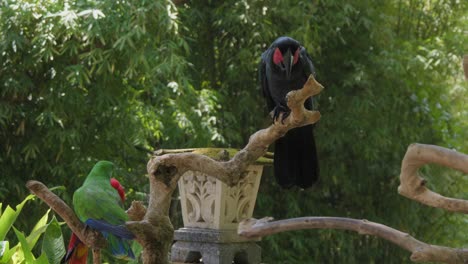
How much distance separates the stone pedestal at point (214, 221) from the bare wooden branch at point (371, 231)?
1.24 m

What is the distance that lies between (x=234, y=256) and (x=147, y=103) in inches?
84.3

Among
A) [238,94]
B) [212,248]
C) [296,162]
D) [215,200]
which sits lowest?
[212,248]

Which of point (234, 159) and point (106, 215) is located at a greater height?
point (234, 159)

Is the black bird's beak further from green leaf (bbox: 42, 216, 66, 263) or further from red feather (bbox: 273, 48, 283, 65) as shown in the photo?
green leaf (bbox: 42, 216, 66, 263)

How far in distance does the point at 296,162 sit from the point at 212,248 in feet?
1.15

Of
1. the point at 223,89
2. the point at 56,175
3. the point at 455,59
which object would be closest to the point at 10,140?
the point at 56,175

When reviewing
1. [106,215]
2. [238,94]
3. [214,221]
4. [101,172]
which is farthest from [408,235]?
[238,94]

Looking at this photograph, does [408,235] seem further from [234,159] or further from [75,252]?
[75,252]

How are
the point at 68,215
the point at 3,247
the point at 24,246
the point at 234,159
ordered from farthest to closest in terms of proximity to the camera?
the point at 3,247 → the point at 24,246 → the point at 68,215 → the point at 234,159

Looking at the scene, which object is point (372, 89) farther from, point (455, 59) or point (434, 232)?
point (434, 232)

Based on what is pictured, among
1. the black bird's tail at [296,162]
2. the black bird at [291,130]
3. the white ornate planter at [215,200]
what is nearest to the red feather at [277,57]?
the black bird at [291,130]

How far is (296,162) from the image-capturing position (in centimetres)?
237

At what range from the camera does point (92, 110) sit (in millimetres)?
4262

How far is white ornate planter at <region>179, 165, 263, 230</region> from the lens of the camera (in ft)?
8.03
